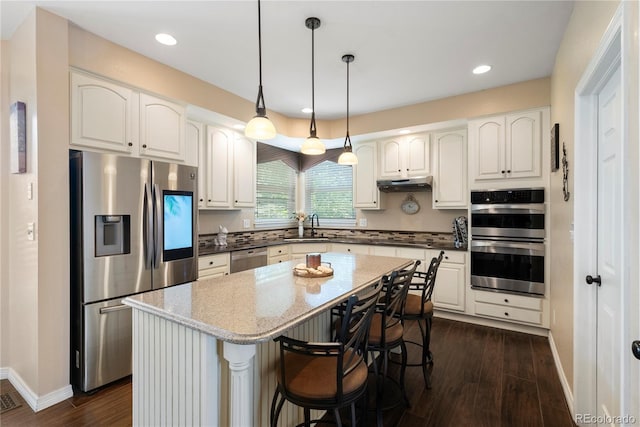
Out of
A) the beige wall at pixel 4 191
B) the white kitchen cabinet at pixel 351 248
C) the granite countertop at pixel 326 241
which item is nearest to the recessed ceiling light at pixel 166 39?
the beige wall at pixel 4 191

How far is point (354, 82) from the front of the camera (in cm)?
332

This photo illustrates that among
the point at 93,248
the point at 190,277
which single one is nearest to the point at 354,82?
the point at 190,277

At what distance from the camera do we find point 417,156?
418 centimetres

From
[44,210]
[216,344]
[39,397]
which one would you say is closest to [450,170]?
[216,344]

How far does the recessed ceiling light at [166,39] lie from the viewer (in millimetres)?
2457

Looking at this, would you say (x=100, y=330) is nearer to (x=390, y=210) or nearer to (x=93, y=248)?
(x=93, y=248)

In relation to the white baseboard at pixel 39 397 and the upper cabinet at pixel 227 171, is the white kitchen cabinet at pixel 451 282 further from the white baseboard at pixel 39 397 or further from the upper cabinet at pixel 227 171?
the white baseboard at pixel 39 397

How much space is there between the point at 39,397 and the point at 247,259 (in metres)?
2.04

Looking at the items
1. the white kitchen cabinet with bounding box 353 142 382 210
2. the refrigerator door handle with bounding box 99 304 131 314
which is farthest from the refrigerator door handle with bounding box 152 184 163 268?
the white kitchen cabinet with bounding box 353 142 382 210

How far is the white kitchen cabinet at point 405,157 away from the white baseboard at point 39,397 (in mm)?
3969

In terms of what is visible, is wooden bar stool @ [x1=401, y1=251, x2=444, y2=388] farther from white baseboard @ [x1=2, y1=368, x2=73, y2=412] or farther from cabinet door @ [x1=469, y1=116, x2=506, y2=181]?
white baseboard @ [x1=2, y1=368, x2=73, y2=412]

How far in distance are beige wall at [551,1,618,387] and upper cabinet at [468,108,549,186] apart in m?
0.29

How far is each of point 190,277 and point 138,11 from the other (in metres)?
2.14

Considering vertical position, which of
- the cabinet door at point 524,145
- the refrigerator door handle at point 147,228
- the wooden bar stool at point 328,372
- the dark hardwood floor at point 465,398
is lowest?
the dark hardwood floor at point 465,398
